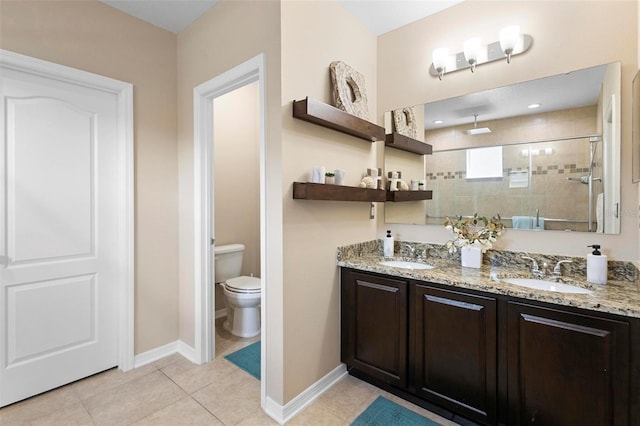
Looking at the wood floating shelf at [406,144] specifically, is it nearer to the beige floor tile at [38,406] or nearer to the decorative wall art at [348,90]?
the decorative wall art at [348,90]

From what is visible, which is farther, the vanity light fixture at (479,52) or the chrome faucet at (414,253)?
the chrome faucet at (414,253)

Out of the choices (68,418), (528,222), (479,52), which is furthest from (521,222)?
(68,418)

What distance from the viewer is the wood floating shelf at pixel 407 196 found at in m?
2.41

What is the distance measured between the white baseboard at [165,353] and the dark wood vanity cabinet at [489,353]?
51.2 inches

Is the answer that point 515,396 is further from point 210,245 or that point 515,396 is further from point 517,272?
point 210,245

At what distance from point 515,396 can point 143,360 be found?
8.30ft

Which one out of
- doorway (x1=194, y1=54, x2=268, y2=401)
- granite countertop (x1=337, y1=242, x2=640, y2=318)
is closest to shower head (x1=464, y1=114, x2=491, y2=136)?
Answer: granite countertop (x1=337, y1=242, x2=640, y2=318)

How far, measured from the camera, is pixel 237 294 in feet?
9.00

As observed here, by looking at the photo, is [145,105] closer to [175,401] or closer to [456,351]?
[175,401]

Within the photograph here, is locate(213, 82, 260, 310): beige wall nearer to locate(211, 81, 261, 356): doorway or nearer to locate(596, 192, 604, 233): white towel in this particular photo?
locate(211, 81, 261, 356): doorway

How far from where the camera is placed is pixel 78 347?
84.4 inches

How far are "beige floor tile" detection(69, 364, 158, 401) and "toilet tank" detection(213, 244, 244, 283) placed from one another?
3.27ft

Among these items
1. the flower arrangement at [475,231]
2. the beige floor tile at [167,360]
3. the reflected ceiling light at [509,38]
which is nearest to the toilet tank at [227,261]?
the beige floor tile at [167,360]

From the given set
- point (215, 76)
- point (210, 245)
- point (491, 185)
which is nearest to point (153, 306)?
point (210, 245)
